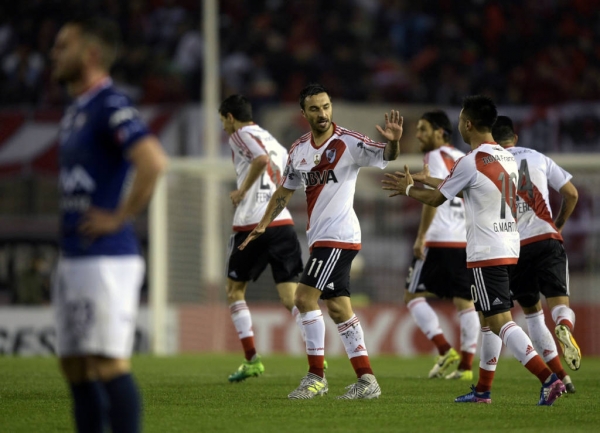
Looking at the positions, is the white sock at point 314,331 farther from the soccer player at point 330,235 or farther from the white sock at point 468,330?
the white sock at point 468,330

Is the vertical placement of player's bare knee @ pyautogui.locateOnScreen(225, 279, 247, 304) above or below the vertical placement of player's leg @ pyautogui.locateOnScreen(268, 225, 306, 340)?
below

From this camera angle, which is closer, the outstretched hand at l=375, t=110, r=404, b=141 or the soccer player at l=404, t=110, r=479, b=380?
→ the outstretched hand at l=375, t=110, r=404, b=141

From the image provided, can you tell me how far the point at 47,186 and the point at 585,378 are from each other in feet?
39.1

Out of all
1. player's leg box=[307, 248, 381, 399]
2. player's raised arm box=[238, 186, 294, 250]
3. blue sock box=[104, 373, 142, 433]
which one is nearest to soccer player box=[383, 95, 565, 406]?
player's leg box=[307, 248, 381, 399]

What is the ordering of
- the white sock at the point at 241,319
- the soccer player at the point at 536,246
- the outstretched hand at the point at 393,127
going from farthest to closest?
1. the white sock at the point at 241,319
2. the soccer player at the point at 536,246
3. the outstretched hand at the point at 393,127

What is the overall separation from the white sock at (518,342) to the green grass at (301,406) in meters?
0.39

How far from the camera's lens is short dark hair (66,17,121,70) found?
16.8 ft

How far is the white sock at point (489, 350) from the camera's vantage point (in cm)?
830

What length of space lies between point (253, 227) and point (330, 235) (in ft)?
7.16

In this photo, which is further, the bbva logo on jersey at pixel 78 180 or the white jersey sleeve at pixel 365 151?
the white jersey sleeve at pixel 365 151

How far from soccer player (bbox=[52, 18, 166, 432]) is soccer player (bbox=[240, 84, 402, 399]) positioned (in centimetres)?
348

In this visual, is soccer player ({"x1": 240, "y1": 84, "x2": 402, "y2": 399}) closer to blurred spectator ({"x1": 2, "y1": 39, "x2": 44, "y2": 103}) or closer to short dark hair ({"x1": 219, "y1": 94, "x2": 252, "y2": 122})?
short dark hair ({"x1": 219, "y1": 94, "x2": 252, "y2": 122})

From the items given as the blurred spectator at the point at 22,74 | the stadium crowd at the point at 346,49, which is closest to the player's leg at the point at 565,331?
the stadium crowd at the point at 346,49

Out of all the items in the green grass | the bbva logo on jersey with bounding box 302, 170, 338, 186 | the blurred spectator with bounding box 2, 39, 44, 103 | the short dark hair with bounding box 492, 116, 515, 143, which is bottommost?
the green grass
